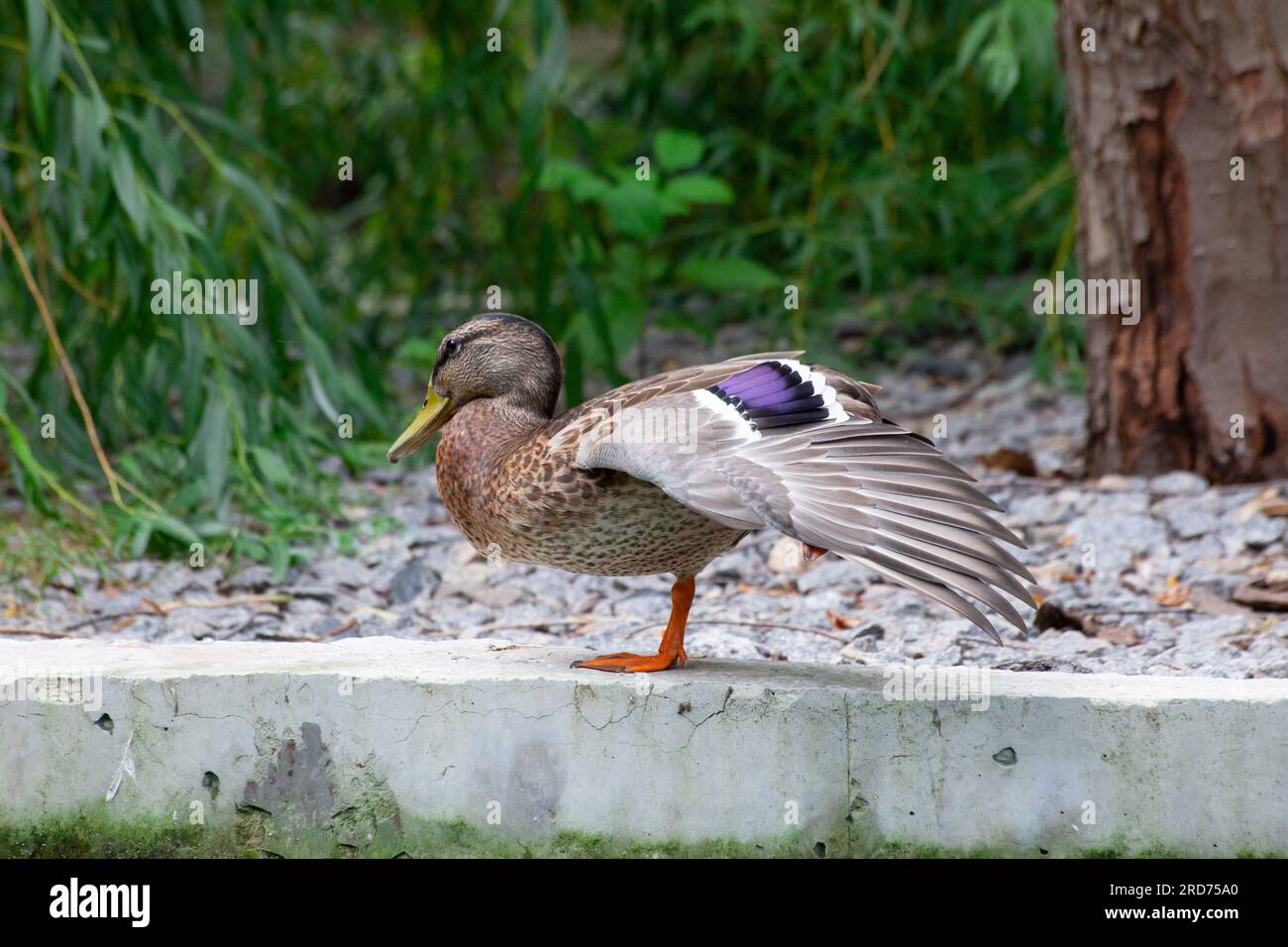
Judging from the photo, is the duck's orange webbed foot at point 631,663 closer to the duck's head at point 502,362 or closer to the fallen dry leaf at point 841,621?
the duck's head at point 502,362

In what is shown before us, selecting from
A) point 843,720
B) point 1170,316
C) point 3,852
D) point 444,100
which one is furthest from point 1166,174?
point 3,852

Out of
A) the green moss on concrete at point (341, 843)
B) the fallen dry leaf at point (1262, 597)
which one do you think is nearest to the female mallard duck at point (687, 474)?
the green moss on concrete at point (341, 843)

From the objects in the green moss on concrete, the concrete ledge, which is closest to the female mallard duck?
the concrete ledge

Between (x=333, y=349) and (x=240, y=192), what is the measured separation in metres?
1.22

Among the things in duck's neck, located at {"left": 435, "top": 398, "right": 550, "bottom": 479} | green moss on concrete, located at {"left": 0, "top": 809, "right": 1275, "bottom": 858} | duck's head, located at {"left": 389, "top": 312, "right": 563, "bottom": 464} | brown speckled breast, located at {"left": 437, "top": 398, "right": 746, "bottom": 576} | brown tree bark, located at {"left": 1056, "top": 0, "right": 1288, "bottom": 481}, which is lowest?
green moss on concrete, located at {"left": 0, "top": 809, "right": 1275, "bottom": 858}

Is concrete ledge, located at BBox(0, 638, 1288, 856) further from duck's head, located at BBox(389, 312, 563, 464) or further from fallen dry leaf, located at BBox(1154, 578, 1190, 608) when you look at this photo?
fallen dry leaf, located at BBox(1154, 578, 1190, 608)

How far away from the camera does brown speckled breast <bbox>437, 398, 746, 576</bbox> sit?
9.71 ft

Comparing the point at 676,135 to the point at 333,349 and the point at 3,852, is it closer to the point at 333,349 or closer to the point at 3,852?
the point at 333,349

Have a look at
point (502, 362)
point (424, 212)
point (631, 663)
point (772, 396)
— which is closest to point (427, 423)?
point (502, 362)

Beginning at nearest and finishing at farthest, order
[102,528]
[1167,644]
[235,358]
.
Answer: [1167,644] → [102,528] → [235,358]

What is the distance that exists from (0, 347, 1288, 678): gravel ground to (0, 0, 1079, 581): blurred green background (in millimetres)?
189

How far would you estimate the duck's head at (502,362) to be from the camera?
11.1 ft

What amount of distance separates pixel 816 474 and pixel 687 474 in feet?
0.68

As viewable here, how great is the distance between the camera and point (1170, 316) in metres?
4.70
